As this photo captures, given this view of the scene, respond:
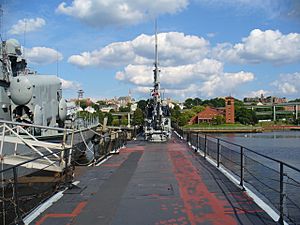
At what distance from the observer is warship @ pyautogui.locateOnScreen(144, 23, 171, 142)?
32.8 meters

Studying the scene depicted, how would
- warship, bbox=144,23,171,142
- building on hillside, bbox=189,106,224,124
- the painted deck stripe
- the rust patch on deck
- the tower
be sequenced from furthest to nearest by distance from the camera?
1. building on hillside, bbox=189,106,224,124
2. the tower
3. warship, bbox=144,23,171,142
4. the painted deck stripe
5. the rust patch on deck

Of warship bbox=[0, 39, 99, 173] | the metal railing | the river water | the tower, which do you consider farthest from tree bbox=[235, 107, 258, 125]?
the metal railing

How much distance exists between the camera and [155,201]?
762 centimetres

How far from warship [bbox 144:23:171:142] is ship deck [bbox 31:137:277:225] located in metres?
21.0

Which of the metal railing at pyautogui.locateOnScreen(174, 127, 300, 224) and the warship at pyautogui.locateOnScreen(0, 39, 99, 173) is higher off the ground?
the warship at pyautogui.locateOnScreen(0, 39, 99, 173)

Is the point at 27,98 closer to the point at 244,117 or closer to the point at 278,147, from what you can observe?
the point at 278,147

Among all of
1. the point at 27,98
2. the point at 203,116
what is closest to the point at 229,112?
the point at 203,116

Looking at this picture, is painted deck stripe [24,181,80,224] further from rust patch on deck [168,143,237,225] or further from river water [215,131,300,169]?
river water [215,131,300,169]

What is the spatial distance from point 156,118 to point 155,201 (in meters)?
28.2

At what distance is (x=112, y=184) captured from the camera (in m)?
9.76

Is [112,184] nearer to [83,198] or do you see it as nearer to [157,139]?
[83,198]

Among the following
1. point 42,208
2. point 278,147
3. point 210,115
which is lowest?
point 278,147

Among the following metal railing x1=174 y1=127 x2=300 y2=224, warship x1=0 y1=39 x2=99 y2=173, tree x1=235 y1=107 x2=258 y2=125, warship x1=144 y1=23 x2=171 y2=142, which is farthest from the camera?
tree x1=235 y1=107 x2=258 y2=125

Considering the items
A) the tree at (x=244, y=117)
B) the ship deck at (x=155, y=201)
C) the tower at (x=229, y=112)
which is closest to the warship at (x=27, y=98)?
the ship deck at (x=155, y=201)
